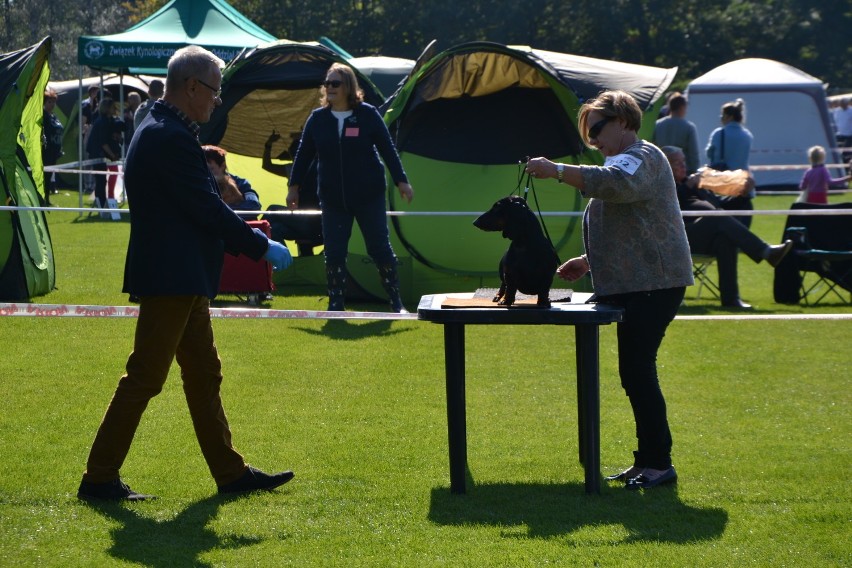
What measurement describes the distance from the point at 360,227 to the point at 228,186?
139 cm

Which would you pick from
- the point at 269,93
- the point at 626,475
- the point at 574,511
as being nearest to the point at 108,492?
the point at 574,511

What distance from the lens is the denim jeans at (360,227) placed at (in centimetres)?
938

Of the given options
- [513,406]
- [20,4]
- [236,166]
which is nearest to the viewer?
[513,406]

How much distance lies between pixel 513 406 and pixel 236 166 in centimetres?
847

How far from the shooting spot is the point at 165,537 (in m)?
4.45

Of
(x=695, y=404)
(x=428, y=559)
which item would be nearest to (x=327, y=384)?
(x=695, y=404)

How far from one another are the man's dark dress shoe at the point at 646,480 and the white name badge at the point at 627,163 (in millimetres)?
1277

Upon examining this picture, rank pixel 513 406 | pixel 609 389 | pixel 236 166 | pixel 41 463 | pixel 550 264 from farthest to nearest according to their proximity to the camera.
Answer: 1. pixel 236 166
2. pixel 609 389
3. pixel 513 406
4. pixel 41 463
5. pixel 550 264

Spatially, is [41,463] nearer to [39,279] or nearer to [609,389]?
[609,389]

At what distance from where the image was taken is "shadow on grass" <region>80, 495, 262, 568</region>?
4.22 metres

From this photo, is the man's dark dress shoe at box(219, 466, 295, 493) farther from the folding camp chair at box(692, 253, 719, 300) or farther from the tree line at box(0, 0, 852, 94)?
the tree line at box(0, 0, 852, 94)

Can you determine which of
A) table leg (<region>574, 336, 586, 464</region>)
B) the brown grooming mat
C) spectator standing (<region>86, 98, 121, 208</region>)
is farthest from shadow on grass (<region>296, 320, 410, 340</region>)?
spectator standing (<region>86, 98, 121, 208</region>)

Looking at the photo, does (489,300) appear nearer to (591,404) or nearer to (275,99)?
(591,404)

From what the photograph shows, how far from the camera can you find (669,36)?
137 feet
